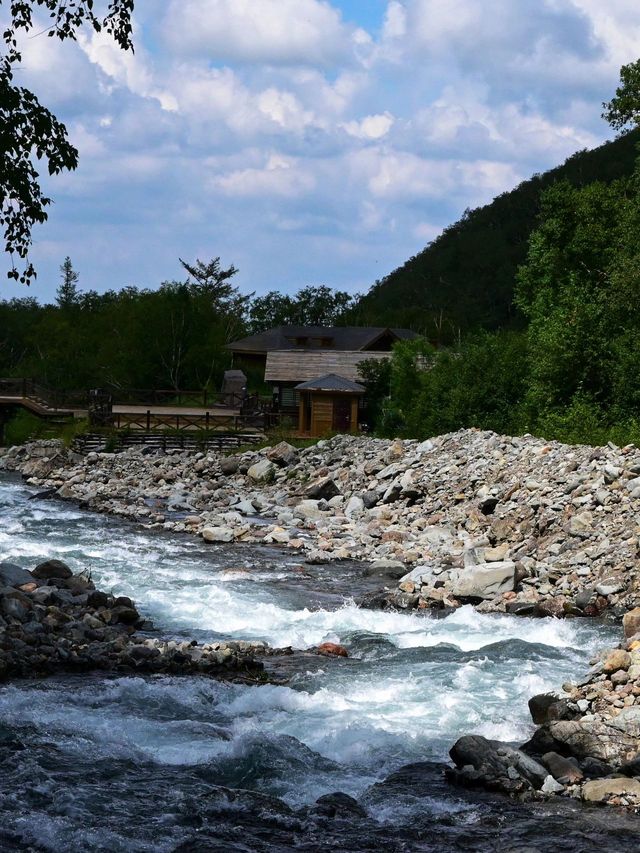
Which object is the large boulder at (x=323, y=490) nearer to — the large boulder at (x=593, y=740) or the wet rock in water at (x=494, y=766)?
the large boulder at (x=593, y=740)

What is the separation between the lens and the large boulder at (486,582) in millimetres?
16953

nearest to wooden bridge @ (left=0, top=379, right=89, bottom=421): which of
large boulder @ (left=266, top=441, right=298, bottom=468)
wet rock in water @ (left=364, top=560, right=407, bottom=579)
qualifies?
large boulder @ (left=266, top=441, right=298, bottom=468)

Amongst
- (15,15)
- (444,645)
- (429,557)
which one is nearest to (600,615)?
(444,645)

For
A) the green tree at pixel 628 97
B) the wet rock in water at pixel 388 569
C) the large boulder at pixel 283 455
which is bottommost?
the wet rock in water at pixel 388 569

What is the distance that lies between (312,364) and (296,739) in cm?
3552

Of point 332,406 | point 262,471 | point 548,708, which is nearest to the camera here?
point 548,708

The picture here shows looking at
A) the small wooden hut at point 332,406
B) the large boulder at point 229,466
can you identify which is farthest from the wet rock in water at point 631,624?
the small wooden hut at point 332,406

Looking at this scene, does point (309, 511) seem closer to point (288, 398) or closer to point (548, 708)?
point (548, 708)

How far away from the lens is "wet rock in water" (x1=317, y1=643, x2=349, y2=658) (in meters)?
13.9

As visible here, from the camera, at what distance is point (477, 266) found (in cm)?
9431

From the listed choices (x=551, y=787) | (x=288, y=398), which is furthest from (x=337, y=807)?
(x=288, y=398)

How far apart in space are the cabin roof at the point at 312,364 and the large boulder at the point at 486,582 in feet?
88.8

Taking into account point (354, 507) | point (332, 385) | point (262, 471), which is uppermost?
point (332, 385)

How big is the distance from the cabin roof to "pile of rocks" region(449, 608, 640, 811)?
109 ft
